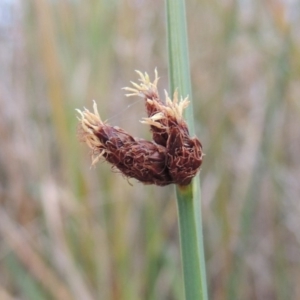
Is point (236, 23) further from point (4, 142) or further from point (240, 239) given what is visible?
point (4, 142)

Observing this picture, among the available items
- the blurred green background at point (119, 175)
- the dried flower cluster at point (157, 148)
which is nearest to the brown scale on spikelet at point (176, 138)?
the dried flower cluster at point (157, 148)

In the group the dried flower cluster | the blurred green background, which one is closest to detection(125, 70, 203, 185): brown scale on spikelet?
the dried flower cluster

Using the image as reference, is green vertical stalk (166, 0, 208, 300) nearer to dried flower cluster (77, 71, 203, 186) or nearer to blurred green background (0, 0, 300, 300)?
dried flower cluster (77, 71, 203, 186)

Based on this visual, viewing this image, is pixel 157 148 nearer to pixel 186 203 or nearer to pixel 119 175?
pixel 186 203

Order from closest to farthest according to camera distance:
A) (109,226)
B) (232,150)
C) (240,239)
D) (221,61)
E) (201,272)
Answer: (201,272) < (240,239) < (109,226) < (221,61) < (232,150)

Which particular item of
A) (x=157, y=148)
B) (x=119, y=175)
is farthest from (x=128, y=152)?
(x=119, y=175)

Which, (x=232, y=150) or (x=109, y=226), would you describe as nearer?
(x=109, y=226)

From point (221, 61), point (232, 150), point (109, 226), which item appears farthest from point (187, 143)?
point (232, 150)
